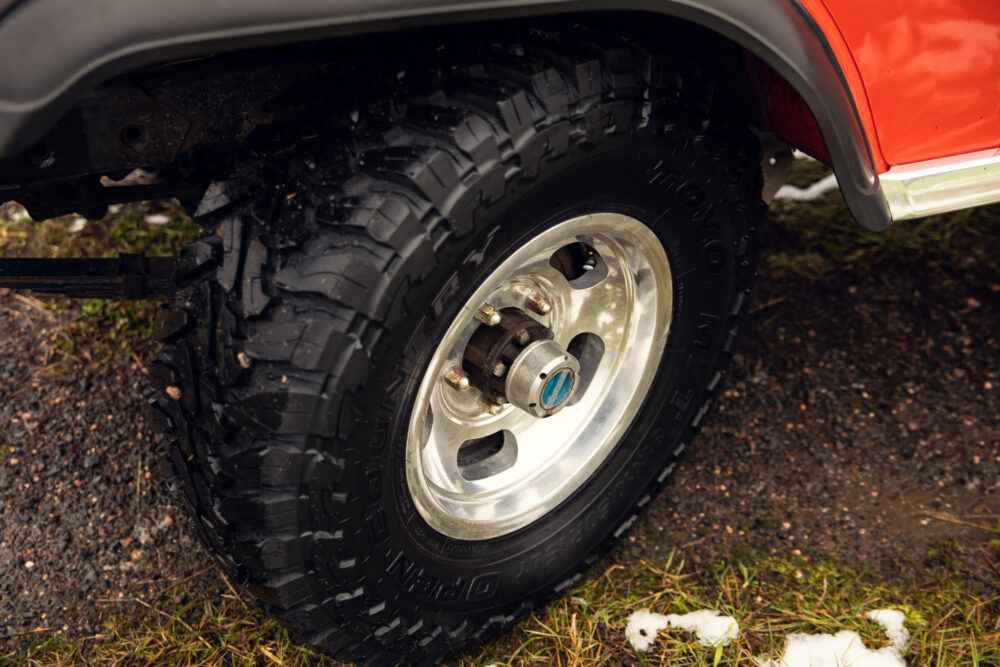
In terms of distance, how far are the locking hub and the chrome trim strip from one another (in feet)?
2.16

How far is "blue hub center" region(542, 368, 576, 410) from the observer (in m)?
1.54

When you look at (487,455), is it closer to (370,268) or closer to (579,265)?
(579,265)

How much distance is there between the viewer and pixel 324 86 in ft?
4.32

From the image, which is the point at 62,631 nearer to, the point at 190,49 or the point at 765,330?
the point at 190,49

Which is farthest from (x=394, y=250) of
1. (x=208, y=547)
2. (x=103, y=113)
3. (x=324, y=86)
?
(x=208, y=547)

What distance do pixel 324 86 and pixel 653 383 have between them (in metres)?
0.93

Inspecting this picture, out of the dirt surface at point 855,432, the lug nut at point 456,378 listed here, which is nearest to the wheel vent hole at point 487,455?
the lug nut at point 456,378

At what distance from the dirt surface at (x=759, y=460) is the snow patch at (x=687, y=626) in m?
0.17

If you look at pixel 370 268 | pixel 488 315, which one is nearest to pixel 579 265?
pixel 488 315

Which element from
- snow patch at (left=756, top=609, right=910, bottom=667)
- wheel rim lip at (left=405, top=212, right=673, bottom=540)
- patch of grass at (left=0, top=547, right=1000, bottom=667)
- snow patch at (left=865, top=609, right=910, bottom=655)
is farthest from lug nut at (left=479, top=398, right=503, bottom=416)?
snow patch at (left=865, top=609, right=910, bottom=655)

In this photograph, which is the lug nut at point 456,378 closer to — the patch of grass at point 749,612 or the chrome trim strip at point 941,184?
the patch of grass at point 749,612

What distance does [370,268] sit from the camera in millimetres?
1157

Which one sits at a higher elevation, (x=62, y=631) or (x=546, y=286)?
(x=546, y=286)

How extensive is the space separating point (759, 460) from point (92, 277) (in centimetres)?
169
